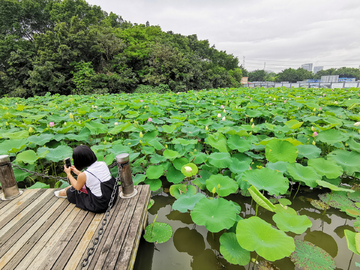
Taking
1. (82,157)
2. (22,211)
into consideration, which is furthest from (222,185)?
(22,211)

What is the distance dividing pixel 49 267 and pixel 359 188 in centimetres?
323

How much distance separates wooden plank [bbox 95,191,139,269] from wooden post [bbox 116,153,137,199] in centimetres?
8

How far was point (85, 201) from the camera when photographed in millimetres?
1550

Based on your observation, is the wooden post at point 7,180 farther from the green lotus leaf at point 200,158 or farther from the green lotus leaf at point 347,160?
the green lotus leaf at point 347,160

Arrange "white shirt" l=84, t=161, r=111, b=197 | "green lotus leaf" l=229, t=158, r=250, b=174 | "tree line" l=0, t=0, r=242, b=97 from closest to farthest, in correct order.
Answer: "white shirt" l=84, t=161, r=111, b=197, "green lotus leaf" l=229, t=158, r=250, b=174, "tree line" l=0, t=0, r=242, b=97

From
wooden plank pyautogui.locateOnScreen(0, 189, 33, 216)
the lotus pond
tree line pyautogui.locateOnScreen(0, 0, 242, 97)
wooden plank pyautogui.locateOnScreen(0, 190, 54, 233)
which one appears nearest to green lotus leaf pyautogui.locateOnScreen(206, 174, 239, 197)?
the lotus pond

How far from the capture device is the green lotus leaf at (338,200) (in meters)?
1.98

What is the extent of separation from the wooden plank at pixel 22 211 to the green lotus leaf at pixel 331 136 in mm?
3404

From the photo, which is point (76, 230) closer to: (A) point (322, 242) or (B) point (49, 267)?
(B) point (49, 267)

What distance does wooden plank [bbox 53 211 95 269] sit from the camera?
1.12 metres

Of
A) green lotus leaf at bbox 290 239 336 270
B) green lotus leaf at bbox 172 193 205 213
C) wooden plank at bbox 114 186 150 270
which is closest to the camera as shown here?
wooden plank at bbox 114 186 150 270

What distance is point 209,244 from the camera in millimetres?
1687

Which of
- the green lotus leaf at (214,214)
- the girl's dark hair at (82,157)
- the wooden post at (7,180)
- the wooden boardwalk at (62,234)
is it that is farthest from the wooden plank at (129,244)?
the wooden post at (7,180)

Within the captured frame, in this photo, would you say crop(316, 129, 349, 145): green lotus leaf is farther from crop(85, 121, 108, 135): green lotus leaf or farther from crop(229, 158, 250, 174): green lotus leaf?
crop(85, 121, 108, 135): green lotus leaf
